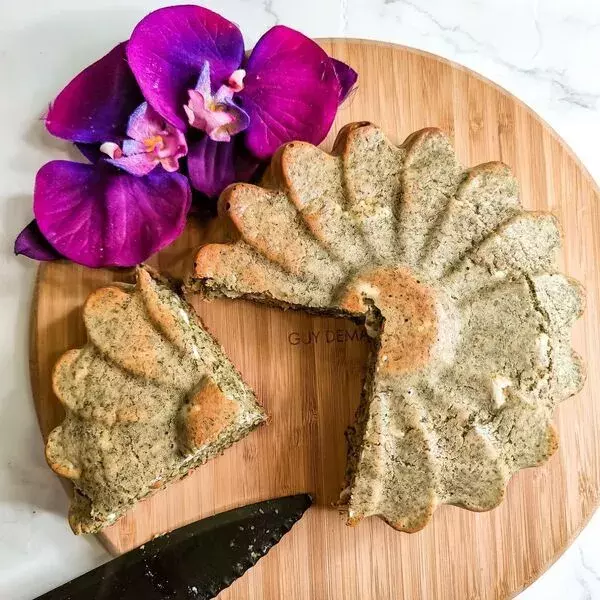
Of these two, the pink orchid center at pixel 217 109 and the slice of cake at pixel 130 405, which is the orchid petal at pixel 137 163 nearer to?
the pink orchid center at pixel 217 109

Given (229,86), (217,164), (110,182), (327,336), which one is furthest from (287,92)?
(327,336)

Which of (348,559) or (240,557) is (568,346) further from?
(240,557)

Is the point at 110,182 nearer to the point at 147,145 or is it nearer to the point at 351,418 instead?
the point at 147,145

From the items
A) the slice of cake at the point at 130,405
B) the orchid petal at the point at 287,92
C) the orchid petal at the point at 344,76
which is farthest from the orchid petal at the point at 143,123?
the orchid petal at the point at 344,76

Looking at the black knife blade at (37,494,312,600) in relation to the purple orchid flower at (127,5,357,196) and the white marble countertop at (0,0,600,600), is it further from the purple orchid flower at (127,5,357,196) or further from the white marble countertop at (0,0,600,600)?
the purple orchid flower at (127,5,357,196)

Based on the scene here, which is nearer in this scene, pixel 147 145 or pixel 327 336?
pixel 147 145

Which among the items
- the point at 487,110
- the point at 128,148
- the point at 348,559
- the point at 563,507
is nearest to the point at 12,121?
the point at 128,148
